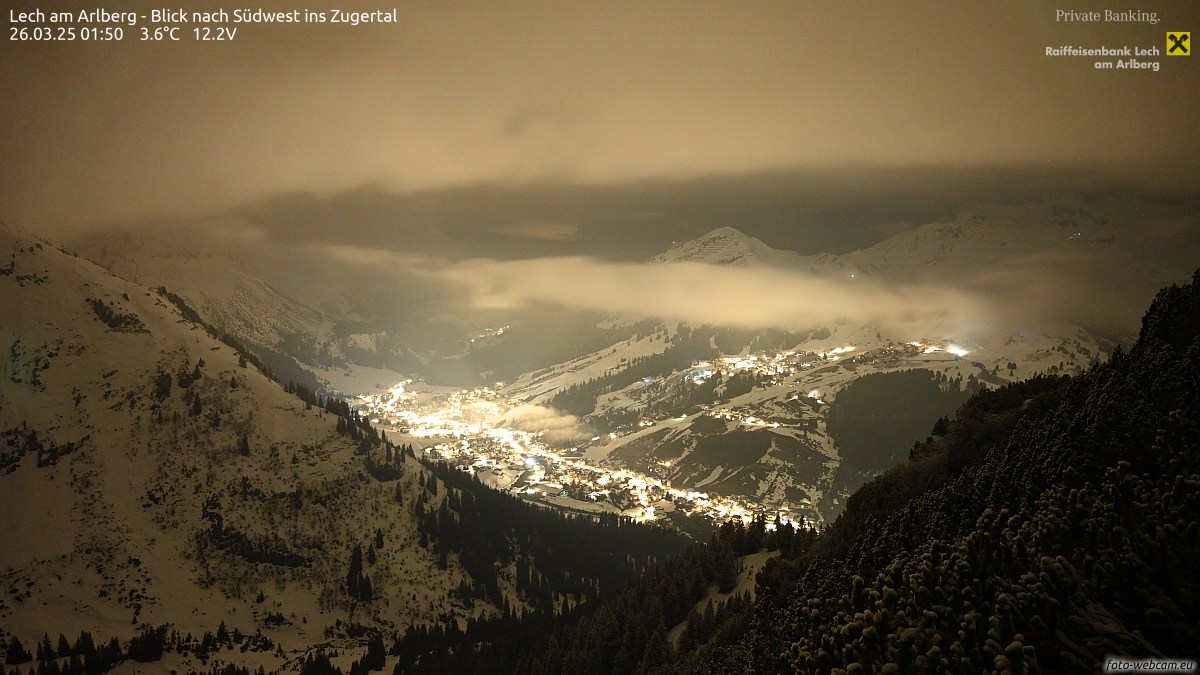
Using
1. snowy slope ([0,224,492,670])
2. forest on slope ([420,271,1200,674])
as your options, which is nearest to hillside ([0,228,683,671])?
snowy slope ([0,224,492,670])

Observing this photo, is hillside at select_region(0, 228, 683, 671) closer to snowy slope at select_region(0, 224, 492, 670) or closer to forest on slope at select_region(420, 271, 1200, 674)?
snowy slope at select_region(0, 224, 492, 670)

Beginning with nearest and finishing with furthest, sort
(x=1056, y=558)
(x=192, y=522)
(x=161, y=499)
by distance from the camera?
(x=1056, y=558), (x=192, y=522), (x=161, y=499)

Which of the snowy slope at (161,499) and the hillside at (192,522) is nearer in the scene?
the hillside at (192,522)

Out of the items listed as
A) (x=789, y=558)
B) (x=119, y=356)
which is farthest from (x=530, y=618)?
(x=119, y=356)

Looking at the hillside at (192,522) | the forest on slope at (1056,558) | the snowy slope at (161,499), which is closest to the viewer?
the forest on slope at (1056,558)

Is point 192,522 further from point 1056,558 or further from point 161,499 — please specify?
point 1056,558

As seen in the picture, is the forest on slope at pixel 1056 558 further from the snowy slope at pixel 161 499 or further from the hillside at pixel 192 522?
the snowy slope at pixel 161 499

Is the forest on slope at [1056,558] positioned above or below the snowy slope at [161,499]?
above

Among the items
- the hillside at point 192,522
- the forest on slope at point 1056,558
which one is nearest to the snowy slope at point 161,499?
the hillside at point 192,522

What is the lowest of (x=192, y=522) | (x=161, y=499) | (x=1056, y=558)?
(x=192, y=522)

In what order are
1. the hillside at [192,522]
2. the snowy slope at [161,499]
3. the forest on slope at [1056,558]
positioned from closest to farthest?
the forest on slope at [1056,558], the hillside at [192,522], the snowy slope at [161,499]

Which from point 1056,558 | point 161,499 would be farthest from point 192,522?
point 1056,558
